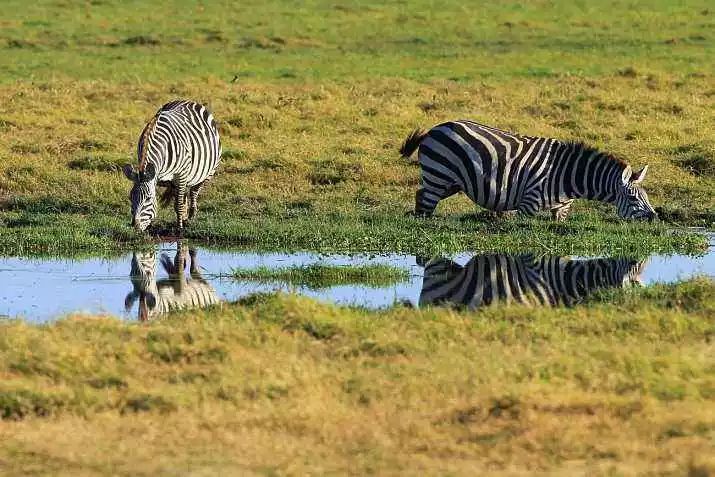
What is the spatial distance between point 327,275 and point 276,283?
0.53 metres

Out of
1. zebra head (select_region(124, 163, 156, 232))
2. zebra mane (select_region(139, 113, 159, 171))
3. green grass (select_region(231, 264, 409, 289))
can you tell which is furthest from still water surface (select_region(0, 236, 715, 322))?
zebra mane (select_region(139, 113, 159, 171))

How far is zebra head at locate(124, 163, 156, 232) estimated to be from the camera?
1388cm

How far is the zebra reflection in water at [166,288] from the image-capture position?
1093 centimetres

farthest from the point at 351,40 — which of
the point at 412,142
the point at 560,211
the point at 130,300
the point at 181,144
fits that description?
the point at 130,300

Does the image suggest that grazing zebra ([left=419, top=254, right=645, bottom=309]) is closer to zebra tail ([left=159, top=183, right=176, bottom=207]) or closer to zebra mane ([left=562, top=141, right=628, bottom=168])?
zebra mane ([left=562, top=141, right=628, bottom=168])

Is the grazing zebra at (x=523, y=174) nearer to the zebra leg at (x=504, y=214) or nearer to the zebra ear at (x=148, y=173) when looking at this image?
the zebra leg at (x=504, y=214)

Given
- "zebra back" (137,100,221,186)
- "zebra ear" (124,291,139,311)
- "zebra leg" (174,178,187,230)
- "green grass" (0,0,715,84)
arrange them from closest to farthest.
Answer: "zebra ear" (124,291,139,311) → "zebra back" (137,100,221,186) → "zebra leg" (174,178,187,230) → "green grass" (0,0,715,84)

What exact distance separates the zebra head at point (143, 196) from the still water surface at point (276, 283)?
A: 0.37 metres

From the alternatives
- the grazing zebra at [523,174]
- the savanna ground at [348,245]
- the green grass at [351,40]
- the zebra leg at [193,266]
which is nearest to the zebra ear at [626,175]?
the grazing zebra at [523,174]

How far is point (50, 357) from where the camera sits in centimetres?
838

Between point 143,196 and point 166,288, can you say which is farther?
point 143,196

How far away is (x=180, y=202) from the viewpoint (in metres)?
14.8

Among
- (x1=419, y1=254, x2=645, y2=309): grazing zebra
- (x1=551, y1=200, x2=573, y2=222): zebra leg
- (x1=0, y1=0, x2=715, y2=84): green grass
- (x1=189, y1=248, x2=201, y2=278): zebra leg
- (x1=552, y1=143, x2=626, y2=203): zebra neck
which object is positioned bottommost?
(x1=189, y1=248, x2=201, y2=278): zebra leg

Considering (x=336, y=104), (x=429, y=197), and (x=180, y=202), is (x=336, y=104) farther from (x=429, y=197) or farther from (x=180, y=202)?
(x=180, y=202)
